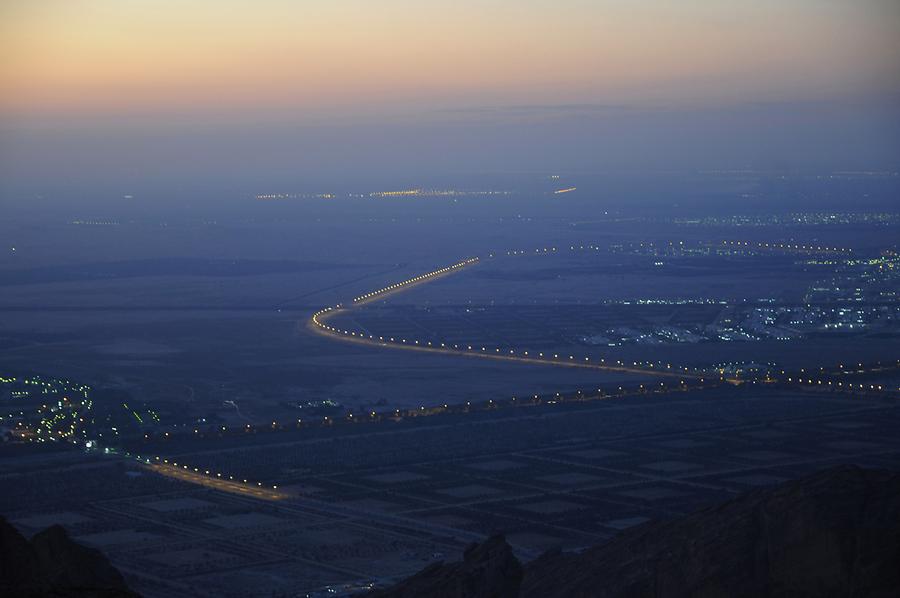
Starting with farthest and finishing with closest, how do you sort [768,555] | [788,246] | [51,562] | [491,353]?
1. [788,246]
2. [491,353]
3. [51,562]
4. [768,555]

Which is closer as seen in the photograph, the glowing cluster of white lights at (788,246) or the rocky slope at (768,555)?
the rocky slope at (768,555)

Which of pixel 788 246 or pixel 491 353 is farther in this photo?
pixel 788 246

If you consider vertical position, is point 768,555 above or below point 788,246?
below

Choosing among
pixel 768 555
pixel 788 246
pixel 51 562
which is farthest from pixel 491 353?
pixel 788 246

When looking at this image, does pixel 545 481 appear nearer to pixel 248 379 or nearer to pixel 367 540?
pixel 367 540

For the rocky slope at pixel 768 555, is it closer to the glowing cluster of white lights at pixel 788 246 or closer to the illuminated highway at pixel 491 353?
the illuminated highway at pixel 491 353

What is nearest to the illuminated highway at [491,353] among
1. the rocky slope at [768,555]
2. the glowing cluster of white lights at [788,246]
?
the rocky slope at [768,555]

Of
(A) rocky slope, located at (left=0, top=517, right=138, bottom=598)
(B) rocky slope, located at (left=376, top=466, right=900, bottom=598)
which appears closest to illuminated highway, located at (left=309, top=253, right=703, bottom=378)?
(B) rocky slope, located at (left=376, top=466, right=900, bottom=598)

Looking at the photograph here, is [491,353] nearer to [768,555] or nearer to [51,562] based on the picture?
[768,555]
